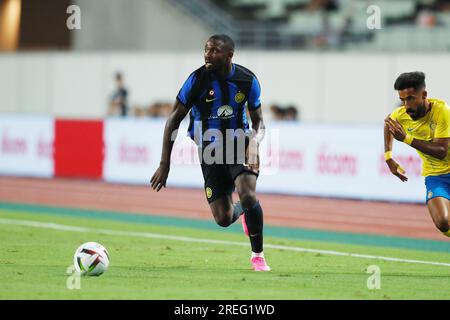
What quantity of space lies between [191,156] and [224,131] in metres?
10.9

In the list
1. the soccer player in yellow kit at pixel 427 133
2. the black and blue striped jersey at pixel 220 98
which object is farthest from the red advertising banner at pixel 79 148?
the soccer player in yellow kit at pixel 427 133

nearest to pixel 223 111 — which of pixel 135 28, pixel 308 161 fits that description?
pixel 308 161

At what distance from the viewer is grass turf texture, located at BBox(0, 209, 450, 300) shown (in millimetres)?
9109

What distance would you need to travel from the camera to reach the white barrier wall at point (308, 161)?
1948cm

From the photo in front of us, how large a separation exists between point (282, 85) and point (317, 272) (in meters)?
15.6

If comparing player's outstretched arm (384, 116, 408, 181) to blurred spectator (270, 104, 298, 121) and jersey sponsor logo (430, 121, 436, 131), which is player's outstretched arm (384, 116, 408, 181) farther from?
blurred spectator (270, 104, 298, 121)

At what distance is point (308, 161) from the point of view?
67.3 ft

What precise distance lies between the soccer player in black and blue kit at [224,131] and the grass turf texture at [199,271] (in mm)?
698

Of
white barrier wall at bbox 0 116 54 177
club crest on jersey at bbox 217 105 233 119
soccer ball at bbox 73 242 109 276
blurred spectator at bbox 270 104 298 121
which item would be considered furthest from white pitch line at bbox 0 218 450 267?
blurred spectator at bbox 270 104 298 121

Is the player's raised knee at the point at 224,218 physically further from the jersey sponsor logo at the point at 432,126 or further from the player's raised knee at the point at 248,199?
the jersey sponsor logo at the point at 432,126

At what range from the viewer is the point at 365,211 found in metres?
18.9

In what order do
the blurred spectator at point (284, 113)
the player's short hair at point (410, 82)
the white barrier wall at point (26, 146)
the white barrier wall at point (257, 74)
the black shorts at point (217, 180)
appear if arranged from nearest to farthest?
the player's short hair at point (410, 82) → the black shorts at point (217, 180) → the blurred spectator at point (284, 113) → the white barrier wall at point (26, 146) → the white barrier wall at point (257, 74)

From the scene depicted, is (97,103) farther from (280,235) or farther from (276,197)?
(280,235)
